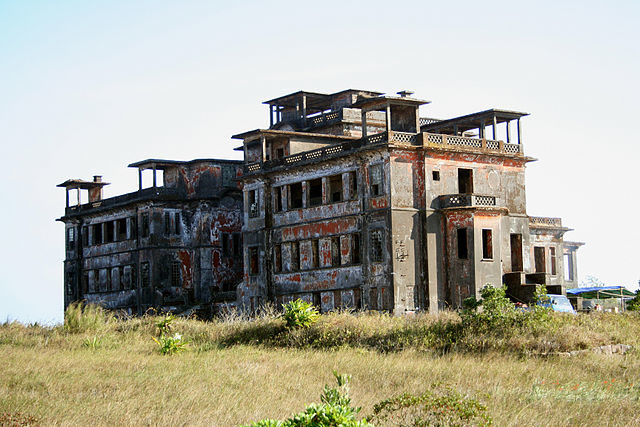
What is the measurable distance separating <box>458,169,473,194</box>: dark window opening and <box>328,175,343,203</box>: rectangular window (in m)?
5.86

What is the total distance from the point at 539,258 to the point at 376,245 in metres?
24.7

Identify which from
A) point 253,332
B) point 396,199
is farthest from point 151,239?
point 253,332

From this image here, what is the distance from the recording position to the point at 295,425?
11.5 m

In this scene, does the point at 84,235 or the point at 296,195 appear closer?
the point at 296,195

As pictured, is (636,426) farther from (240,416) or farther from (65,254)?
(65,254)

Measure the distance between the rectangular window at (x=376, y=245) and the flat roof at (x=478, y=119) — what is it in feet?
25.4

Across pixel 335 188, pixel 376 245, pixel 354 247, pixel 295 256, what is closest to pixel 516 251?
pixel 376 245

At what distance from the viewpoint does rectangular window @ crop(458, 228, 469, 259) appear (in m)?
41.3

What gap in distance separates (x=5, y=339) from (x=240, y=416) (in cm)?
1879

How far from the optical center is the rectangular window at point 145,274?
2151 inches

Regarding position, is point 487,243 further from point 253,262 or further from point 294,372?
point 294,372

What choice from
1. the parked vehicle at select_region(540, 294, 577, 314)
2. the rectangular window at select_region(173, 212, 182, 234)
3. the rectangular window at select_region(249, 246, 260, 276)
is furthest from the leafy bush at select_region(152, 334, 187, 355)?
the rectangular window at select_region(173, 212, 182, 234)

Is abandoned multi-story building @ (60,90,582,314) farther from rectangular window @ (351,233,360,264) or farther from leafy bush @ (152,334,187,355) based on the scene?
leafy bush @ (152,334,187,355)

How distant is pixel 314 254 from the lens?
44.8 metres
